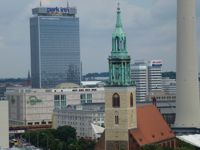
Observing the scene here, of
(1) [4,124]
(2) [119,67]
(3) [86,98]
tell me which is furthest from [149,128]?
(3) [86,98]

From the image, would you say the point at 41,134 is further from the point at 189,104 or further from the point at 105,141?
the point at 105,141

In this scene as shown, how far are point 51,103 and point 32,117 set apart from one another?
Answer: 636 cm

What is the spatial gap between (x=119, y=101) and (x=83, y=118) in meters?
57.1

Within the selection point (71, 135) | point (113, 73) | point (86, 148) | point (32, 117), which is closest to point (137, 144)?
point (113, 73)

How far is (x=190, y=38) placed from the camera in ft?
302

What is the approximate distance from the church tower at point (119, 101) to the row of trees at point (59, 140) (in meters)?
13.4

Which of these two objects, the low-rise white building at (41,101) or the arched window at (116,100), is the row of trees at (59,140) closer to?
the arched window at (116,100)

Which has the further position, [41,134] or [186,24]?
[41,134]

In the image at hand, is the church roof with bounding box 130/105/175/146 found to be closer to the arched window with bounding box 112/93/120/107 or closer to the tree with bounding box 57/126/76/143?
the arched window with bounding box 112/93/120/107

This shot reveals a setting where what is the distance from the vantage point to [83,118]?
12350 centimetres

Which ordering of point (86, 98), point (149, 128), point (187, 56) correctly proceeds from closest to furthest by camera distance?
1. point (149, 128)
2. point (187, 56)
3. point (86, 98)

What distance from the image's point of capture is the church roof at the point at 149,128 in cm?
6919

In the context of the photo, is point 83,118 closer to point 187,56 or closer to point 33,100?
point 187,56

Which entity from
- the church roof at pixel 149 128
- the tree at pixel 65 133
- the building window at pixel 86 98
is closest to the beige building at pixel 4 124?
the tree at pixel 65 133
